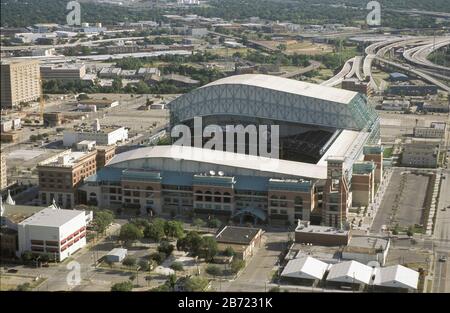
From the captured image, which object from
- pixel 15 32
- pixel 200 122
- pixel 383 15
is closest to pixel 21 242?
pixel 200 122

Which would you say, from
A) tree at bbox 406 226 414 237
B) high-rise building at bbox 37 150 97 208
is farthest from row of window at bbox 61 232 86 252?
tree at bbox 406 226 414 237

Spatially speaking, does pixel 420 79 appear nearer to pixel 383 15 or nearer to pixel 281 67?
pixel 281 67

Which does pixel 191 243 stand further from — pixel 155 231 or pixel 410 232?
pixel 410 232

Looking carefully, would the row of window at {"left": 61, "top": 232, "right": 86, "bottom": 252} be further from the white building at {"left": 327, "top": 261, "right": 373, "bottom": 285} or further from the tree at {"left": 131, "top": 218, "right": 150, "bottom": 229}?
the white building at {"left": 327, "top": 261, "right": 373, "bottom": 285}

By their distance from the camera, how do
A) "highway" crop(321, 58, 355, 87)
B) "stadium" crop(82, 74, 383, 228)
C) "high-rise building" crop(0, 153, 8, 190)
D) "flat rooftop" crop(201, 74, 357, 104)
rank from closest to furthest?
"stadium" crop(82, 74, 383, 228)
"high-rise building" crop(0, 153, 8, 190)
"flat rooftop" crop(201, 74, 357, 104)
"highway" crop(321, 58, 355, 87)

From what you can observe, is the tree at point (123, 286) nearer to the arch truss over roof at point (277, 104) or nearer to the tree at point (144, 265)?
the tree at point (144, 265)

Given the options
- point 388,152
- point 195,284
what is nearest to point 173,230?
point 195,284
